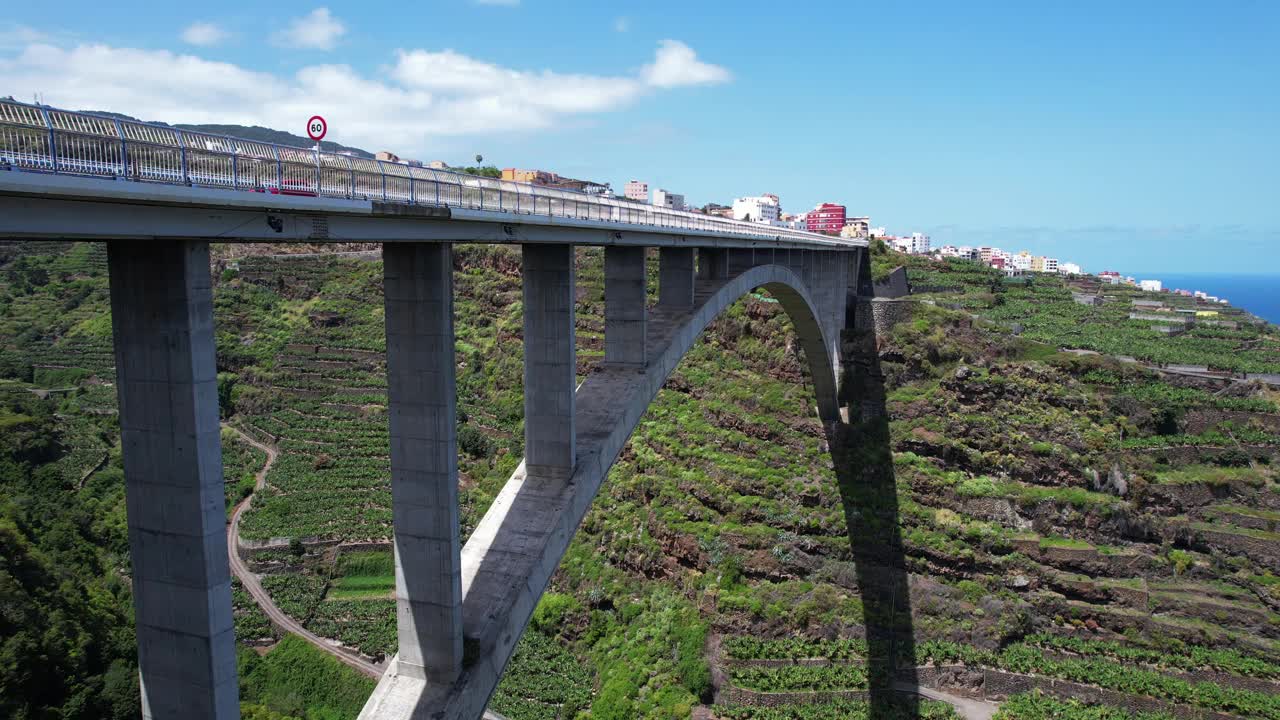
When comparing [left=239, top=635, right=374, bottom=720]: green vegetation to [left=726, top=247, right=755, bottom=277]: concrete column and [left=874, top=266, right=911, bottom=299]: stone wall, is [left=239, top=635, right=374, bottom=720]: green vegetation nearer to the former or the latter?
[left=726, top=247, right=755, bottom=277]: concrete column

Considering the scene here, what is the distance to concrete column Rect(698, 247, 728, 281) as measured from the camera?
22094 mm

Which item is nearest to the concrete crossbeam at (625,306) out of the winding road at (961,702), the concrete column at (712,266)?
the concrete column at (712,266)

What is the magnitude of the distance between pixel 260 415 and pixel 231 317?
501 inches

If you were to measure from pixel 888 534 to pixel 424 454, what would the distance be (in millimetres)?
27158

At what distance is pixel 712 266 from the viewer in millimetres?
22125

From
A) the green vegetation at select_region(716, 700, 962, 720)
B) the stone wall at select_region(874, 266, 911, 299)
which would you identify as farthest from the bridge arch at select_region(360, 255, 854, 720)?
the stone wall at select_region(874, 266, 911, 299)

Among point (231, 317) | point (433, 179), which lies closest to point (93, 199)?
point (433, 179)

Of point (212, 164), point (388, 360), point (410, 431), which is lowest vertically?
point (410, 431)

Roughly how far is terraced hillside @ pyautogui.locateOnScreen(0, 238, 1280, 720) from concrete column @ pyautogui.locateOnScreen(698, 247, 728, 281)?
14362 mm

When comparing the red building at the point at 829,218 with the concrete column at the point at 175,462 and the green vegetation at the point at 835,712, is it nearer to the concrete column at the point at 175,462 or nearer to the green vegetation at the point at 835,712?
the green vegetation at the point at 835,712

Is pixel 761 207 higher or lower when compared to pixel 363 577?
higher

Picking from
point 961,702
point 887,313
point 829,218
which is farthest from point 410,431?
point 829,218

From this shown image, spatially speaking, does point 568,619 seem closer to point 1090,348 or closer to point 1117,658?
point 1117,658

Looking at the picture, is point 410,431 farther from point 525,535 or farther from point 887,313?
point 887,313
